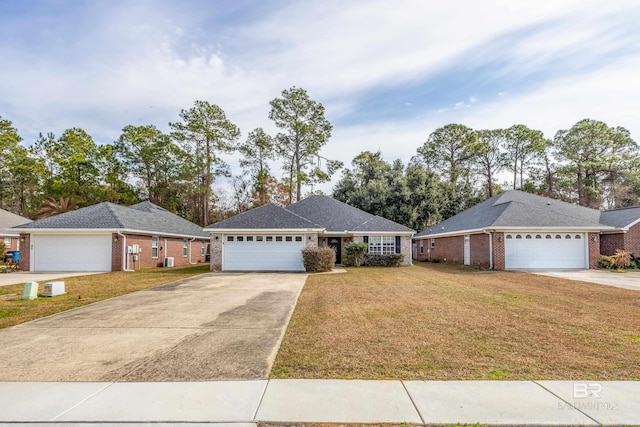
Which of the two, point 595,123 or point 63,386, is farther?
point 595,123

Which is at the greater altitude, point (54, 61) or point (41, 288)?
point (54, 61)

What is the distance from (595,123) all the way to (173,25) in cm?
4178

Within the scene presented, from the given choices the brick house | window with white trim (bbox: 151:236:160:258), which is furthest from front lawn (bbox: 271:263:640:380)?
the brick house

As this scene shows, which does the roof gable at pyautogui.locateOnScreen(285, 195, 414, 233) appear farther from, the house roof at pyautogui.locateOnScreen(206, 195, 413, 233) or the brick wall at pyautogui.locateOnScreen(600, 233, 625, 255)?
the brick wall at pyautogui.locateOnScreen(600, 233, 625, 255)

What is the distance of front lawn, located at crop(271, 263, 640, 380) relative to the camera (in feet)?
14.4

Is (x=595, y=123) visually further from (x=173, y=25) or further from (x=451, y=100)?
(x=173, y=25)

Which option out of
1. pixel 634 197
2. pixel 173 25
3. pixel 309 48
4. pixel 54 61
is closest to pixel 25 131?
pixel 54 61

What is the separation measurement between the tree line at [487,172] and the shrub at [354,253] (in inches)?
382

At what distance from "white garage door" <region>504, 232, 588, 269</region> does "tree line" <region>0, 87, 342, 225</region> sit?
21215 mm

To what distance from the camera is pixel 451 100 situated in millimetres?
17141

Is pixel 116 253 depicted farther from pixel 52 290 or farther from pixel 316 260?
pixel 316 260

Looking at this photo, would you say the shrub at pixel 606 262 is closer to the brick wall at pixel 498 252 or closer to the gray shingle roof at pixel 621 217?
the gray shingle roof at pixel 621 217

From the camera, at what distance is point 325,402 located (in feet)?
11.6

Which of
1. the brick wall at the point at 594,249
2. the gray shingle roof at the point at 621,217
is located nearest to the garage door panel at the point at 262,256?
the brick wall at the point at 594,249
